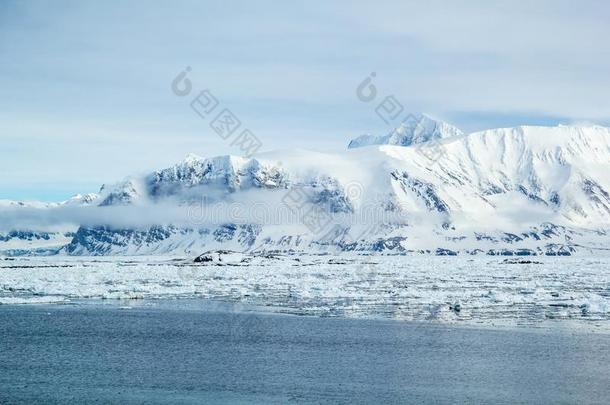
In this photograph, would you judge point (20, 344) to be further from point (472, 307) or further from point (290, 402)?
point (472, 307)

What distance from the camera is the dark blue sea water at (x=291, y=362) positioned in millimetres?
24375

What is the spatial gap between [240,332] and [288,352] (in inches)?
254

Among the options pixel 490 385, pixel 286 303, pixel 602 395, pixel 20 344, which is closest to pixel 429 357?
pixel 490 385

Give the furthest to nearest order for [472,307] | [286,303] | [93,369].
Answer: [286,303]
[472,307]
[93,369]

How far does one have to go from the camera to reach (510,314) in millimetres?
44812

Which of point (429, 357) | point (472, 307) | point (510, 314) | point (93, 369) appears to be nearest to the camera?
point (93, 369)

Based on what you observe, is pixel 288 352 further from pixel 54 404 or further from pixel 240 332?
pixel 54 404

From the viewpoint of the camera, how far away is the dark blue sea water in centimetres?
2438

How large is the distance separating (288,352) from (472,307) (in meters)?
20.4

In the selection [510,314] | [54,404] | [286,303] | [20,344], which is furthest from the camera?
[286,303]

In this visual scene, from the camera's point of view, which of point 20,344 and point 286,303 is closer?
point 20,344

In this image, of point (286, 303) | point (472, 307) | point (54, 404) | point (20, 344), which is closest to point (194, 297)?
point (286, 303)

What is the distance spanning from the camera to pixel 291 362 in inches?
1179

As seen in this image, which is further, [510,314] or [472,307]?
[472,307]
